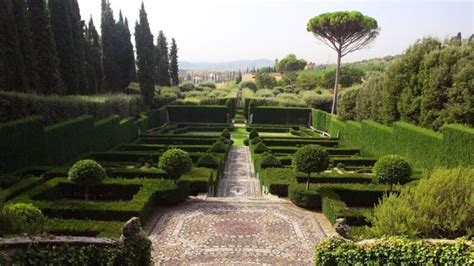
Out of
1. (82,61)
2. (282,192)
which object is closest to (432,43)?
(282,192)

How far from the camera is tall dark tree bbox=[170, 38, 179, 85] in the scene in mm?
65688

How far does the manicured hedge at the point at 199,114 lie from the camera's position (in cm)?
4353

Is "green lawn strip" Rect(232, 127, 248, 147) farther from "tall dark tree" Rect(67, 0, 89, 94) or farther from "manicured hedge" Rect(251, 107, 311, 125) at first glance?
"tall dark tree" Rect(67, 0, 89, 94)

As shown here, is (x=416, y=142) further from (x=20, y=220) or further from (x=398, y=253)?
(x=20, y=220)

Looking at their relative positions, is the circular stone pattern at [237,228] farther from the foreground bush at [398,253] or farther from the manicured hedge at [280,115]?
the manicured hedge at [280,115]

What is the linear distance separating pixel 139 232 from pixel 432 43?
1990 cm

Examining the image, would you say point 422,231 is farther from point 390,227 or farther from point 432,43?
point 432,43

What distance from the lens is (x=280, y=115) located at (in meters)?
44.4

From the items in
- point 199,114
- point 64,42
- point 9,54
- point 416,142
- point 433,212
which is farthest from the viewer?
point 199,114

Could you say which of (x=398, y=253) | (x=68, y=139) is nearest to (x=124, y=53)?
(x=68, y=139)

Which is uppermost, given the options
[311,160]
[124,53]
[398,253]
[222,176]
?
[124,53]

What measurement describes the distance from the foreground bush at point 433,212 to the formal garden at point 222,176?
3cm

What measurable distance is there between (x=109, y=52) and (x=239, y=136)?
15.5 metres

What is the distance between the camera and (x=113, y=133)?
1002 inches
